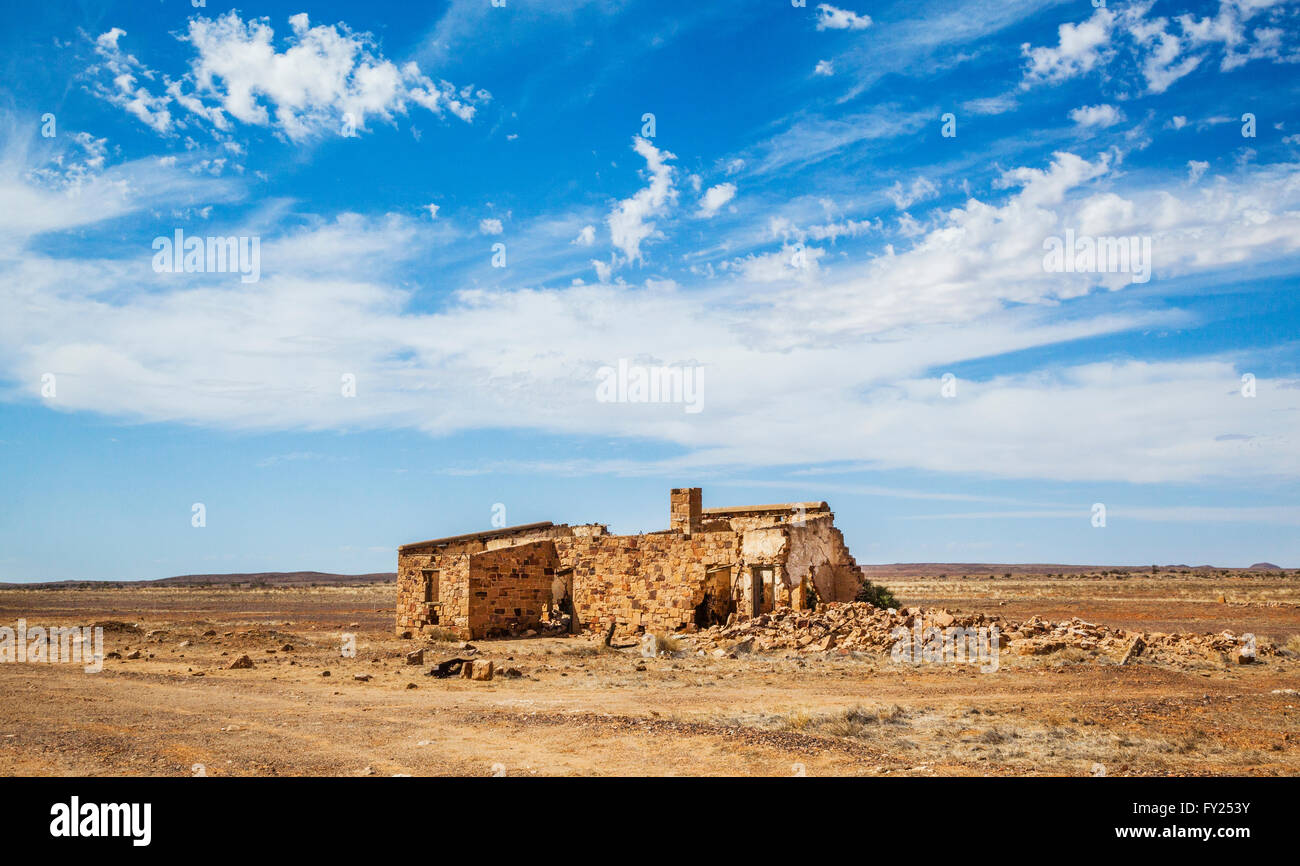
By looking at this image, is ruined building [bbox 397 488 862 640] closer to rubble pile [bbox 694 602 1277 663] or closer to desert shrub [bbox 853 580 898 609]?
desert shrub [bbox 853 580 898 609]

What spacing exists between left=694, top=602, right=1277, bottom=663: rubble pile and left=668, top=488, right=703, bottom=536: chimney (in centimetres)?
439

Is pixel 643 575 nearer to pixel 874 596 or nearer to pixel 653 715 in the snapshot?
pixel 874 596

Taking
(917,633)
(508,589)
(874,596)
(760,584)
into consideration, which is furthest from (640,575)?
(917,633)

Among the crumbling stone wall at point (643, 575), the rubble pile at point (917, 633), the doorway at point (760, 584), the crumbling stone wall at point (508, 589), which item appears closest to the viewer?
the rubble pile at point (917, 633)

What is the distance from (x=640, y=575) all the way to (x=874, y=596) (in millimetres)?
7157

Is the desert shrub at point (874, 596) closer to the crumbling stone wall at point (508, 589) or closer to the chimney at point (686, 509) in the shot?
the chimney at point (686, 509)

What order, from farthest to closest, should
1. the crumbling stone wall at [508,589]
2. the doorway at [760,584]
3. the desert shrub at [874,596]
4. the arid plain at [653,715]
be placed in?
1. the desert shrub at [874,596]
2. the crumbling stone wall at [508,589]
3. the doorway at [760,584]
4. the arid plain at [653,715]

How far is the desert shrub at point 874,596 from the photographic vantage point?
2509cm

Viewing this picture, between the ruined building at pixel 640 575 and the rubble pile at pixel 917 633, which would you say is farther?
the ruined building at pixel 640 575

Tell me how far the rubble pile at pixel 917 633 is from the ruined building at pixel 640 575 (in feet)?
3.91

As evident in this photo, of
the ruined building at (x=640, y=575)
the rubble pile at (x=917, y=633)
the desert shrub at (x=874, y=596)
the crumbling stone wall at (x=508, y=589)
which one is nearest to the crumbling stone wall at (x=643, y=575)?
the ruined building at (x=640, y=575)

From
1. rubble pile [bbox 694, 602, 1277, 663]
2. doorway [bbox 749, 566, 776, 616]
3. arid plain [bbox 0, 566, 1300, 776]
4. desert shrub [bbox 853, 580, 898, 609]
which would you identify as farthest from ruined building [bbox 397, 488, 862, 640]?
arid plain [bbox 0, 566, 1300, 776]

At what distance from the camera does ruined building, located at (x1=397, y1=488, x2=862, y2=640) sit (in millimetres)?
22484
